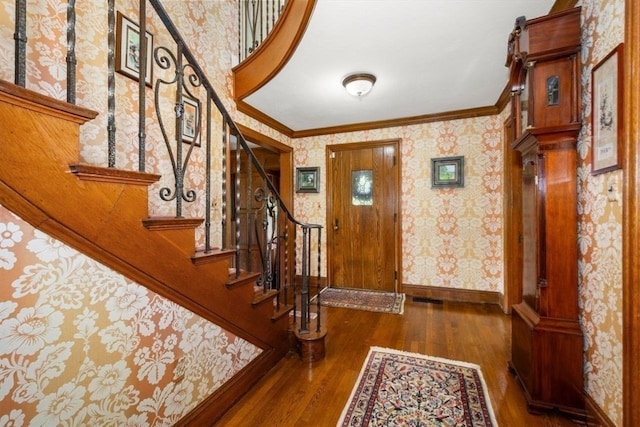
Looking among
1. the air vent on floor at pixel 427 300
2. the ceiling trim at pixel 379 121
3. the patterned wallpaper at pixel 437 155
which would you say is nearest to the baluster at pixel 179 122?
the patterned wallpaper at pixel 437 155

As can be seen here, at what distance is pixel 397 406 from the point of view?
5.15ft

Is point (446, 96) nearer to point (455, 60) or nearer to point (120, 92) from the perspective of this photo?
point (455, 60)

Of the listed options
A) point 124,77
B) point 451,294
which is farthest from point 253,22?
point 451,294

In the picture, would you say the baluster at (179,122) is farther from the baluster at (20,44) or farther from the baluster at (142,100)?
the baluster at (20,44)

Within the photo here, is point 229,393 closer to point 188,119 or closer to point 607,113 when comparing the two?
point 188,119

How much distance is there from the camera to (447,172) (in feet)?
11.4

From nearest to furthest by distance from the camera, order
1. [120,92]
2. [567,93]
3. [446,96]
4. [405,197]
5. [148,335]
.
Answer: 1. [148,335]
2. [567,93]
3. [120,92]
4. [446,96]
5. [405,197]

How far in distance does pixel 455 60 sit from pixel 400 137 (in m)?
1.41

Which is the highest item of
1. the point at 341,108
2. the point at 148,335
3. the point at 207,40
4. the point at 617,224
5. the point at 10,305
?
the point at 207,40

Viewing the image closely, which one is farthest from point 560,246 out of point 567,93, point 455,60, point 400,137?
point 400,137

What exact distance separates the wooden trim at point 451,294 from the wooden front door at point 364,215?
0.78 ft

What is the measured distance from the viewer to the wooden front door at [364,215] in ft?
12.3

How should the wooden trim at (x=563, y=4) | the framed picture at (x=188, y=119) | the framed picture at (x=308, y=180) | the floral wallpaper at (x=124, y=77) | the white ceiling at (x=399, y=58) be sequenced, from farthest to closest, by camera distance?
the framed picture at (x=308, y=180), the framed picture at (x=188, y=119), the white ceiling at (x=399, y=58), the wooden trim at (x=563, y=4), the floral wallpaper at (x=124, y=77)

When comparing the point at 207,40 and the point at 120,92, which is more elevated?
the point at 207,40
